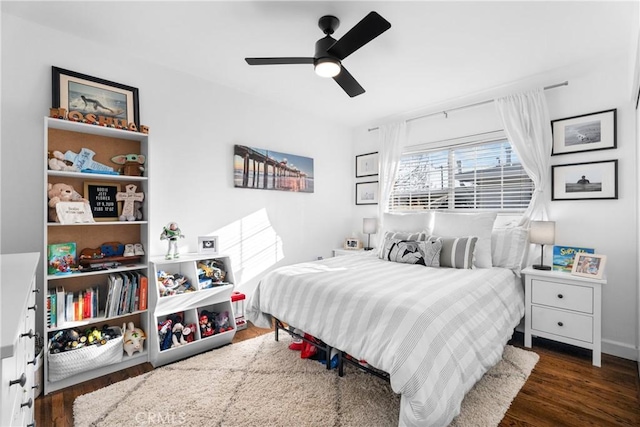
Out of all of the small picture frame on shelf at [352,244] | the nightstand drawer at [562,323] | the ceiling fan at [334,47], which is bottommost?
the nightstand drawer at [562,323]

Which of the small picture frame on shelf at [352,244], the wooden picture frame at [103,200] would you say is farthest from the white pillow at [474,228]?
the wooden picture frame at [103,200]

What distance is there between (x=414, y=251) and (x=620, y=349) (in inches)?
73.2

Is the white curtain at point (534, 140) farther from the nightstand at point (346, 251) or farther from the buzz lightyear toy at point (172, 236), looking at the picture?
the buzz lightyear toy at point (172, 236)

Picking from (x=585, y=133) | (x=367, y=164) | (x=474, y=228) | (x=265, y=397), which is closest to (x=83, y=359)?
(x=265, y=397)

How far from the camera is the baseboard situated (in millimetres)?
2504

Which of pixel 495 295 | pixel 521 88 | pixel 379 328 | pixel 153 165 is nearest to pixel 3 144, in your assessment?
pixel 153 165

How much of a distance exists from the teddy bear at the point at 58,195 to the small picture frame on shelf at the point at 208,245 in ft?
3.08

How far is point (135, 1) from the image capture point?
194 centimetres

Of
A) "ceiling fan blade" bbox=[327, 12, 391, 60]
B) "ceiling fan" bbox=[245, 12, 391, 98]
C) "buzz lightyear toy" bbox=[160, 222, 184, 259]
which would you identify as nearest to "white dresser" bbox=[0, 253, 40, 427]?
"buzz lightyear toy" bbox=[160, 222, 184, 259]

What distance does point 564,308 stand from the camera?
2.51 m

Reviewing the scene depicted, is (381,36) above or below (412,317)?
above

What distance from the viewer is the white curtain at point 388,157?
4137 millimetres

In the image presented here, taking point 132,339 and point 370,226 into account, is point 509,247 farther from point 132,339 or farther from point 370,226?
point 132,339

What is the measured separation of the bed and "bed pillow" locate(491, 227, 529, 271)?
0.05 meters
